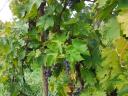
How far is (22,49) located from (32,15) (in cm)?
27

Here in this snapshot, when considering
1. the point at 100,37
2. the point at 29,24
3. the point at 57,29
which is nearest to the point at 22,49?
the point at 29,24

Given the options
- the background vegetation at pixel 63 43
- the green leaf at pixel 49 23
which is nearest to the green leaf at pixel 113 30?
the background vegetation at pixel 63 43

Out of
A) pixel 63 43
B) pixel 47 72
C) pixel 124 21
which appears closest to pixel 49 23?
pixel 63 43

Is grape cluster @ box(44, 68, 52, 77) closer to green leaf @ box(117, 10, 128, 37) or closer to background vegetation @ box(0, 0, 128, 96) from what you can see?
background vegetation @ box(0, 0, 128, 96)

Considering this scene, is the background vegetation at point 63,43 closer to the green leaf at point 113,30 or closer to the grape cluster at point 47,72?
the grape cluster at point 47,72

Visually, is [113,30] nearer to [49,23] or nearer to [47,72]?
[49,23]

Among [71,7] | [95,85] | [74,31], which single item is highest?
[71,7]

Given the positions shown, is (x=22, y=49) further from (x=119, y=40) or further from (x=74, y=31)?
(x=119, y=40)

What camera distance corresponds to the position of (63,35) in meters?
1.83

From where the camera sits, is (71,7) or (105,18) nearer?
(105,18)

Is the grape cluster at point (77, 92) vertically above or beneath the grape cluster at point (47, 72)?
beneath

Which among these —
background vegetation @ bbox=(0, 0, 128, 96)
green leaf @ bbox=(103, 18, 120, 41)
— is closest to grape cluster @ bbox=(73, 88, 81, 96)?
background vegetation @ bbox=(0, 0, 128, 96)

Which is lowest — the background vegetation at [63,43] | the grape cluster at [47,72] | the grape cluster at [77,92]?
the grape cluster at [77,92]

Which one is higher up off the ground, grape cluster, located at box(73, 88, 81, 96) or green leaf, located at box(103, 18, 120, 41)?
green leaf, located at box(103, 18, 120, 41)
